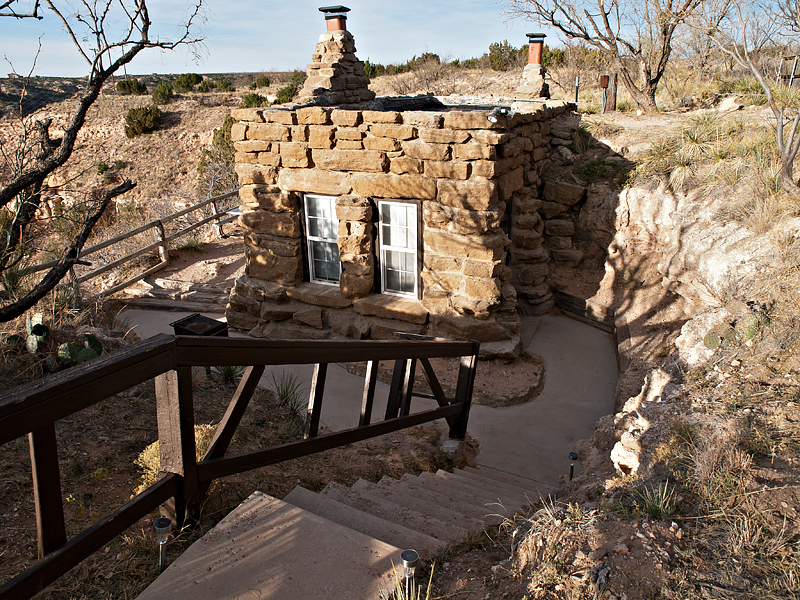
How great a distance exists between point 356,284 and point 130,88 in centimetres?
3403

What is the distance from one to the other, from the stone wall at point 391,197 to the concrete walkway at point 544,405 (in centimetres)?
79

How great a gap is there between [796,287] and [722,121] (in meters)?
5.35

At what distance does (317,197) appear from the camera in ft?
26.2

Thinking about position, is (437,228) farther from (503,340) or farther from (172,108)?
(172,108)

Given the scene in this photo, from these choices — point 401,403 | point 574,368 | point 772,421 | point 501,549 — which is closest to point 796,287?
point 772,421

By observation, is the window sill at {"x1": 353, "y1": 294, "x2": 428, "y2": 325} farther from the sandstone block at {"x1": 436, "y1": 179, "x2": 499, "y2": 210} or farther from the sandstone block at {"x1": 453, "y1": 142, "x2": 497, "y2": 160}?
the sandstone block at {"x1": 453, "y1": 142, "x2": 497, "y2": 160}

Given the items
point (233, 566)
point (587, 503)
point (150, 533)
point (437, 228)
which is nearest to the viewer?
point (233, 566)

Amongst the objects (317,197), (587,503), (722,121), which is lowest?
(587,503)

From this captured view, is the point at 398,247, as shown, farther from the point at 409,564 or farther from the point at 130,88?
the point at 130,88

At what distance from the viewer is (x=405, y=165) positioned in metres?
7.15

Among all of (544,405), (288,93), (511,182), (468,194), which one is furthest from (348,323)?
(288,93)

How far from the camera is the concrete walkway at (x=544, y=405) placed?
20.7 ft

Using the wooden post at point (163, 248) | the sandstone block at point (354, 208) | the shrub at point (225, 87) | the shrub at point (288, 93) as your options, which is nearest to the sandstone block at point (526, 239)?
the sandstone block at point (354, 208)

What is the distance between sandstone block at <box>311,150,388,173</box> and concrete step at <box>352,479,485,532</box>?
4.58 metres
